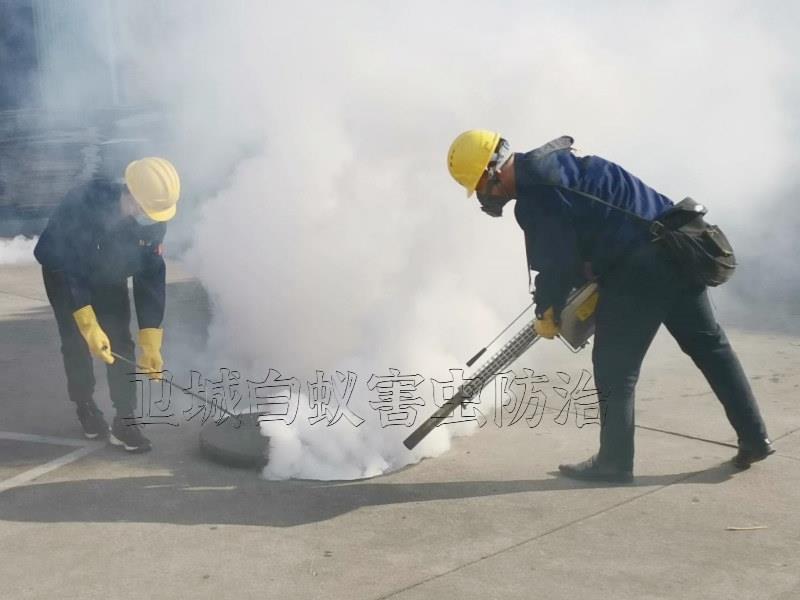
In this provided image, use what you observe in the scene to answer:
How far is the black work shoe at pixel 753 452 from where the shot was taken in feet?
12.5

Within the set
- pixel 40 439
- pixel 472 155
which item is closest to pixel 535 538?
pixel 472 155

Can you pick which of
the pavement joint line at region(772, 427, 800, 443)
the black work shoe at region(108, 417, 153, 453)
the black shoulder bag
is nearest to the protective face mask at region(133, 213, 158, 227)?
the black work shoe at region(108, 417, 153, 453)

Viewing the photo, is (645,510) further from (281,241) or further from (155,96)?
(155,96)

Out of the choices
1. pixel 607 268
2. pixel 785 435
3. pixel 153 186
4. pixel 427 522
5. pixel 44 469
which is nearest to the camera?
pixel 427 522

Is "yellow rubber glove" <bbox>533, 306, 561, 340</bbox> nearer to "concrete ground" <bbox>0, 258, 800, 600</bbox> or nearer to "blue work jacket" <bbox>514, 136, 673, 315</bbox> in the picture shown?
"blue work jacket" <bbox>514, 136, 673, 315</bbox>

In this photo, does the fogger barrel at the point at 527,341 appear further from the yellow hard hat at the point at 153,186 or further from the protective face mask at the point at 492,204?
A: the yellow hard hat at the point at 153,186

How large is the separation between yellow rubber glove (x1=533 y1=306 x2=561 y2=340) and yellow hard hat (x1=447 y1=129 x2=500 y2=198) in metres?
0.51

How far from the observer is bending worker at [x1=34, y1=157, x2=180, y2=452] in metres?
4.05

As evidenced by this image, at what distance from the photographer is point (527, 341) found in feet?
12.5

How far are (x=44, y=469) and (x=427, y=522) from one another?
1584 mm

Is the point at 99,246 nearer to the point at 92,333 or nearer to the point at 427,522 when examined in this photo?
the point at 92,333

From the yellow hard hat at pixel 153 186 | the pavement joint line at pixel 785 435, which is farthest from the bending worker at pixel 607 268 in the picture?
the yellow hard hat at pixel 153 186

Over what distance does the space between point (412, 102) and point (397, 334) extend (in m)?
1.37

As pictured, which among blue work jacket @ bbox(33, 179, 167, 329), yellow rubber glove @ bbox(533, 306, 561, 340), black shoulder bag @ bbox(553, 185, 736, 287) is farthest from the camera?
blue work jacket @ bbox(33, 179, 167, 329)
